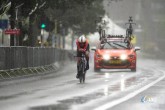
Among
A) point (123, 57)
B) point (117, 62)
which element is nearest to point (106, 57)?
point (117, 62)

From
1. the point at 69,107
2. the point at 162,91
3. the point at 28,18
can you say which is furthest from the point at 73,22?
the point at 69,107

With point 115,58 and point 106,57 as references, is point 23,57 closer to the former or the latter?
point 106,57

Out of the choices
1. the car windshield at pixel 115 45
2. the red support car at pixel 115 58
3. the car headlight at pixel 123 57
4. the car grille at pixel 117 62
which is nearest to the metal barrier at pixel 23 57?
the red support car at pixel 115 58

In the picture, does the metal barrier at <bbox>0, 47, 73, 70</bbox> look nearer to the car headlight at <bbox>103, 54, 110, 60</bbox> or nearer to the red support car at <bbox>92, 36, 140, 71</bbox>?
the red support car at <bbox>92, 36, 140, 71</bbox>

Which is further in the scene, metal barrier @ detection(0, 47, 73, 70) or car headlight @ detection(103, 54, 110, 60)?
car headlight @ detection(103, 54, 110, 60)

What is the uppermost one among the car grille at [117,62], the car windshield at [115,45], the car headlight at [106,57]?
the car windshield at [115,45]

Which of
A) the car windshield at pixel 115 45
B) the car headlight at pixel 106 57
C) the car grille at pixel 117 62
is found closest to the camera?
the car grille at pixel 117 62

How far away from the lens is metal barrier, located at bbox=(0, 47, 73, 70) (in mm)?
25328

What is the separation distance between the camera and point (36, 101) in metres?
14.5

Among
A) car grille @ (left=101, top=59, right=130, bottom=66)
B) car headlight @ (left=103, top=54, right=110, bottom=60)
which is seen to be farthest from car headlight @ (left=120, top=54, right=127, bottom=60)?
car headlight @ (left=103, top=54, right=110, bottom=60)

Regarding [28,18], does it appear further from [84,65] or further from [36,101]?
[36,101]

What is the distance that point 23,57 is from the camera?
28.0 meters

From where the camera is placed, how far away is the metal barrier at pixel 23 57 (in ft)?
83.1

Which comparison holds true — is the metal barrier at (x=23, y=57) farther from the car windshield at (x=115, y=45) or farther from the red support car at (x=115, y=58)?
the car windshield at (x=115, y=45)
